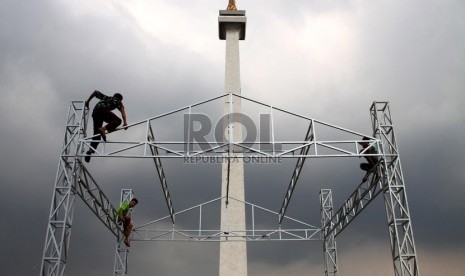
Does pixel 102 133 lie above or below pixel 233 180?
below

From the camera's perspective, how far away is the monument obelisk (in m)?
16.2

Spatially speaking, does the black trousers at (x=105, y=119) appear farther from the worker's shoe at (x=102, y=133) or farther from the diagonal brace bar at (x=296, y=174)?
the diagonal brace bar at (x=296, y=174)

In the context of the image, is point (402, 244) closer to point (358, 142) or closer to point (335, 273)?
point (358, 142)

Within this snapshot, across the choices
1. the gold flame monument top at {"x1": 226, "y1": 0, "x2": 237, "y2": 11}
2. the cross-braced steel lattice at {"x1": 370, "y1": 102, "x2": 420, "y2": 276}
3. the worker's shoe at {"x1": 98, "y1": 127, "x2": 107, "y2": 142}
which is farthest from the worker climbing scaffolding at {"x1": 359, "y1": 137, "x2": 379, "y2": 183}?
the gold flame monument top at {"x1": 226, "y1": 0, "x2": 237, "y2": 11}

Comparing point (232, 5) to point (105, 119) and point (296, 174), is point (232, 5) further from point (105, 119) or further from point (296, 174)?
point (105, 119)

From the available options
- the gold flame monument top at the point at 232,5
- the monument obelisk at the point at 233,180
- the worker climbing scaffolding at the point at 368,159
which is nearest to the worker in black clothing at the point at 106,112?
the monument obelisk at the point at 233,180

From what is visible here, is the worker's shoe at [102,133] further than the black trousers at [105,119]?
No

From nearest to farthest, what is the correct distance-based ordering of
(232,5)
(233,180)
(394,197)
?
(394,197) < (233,180) < (232,5)

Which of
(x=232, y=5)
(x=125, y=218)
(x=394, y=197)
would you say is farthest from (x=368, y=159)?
(x=232, y=5)

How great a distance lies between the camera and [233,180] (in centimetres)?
1744

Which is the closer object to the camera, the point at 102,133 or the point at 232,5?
the point at 102,133

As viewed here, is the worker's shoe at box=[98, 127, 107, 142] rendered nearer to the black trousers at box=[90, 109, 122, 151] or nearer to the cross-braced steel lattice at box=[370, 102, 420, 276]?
the black trousers at box=[90, 109, 122, 151]

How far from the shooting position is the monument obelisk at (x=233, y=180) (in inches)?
638

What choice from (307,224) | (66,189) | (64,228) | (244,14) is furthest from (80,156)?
(244,14)
